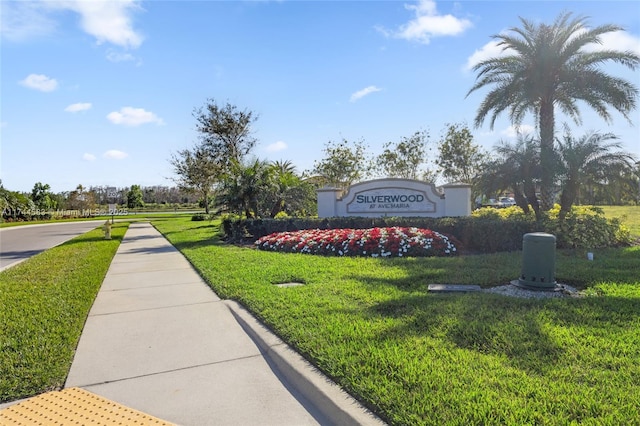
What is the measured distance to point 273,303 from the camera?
5.83 m

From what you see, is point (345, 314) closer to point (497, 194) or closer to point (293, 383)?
point (293, 383)

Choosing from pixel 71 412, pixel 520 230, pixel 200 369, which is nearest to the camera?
pixel 71 412

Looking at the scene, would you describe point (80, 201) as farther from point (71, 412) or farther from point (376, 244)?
point (71, 412)

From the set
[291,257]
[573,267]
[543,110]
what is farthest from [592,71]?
[291,257]

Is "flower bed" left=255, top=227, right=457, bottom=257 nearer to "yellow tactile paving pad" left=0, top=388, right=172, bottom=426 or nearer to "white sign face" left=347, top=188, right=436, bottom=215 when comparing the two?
"white sign face" left=347, top=188, right=436, bottom=215

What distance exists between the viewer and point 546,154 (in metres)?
12.0

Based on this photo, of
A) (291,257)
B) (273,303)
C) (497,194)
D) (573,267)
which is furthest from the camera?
(497,194)

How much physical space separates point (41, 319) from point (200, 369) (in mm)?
2902

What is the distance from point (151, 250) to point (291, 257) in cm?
563

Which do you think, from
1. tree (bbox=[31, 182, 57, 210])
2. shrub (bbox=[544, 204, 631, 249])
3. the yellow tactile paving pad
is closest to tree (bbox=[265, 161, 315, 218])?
shrub (bbox=[544, 204, 631, 249])

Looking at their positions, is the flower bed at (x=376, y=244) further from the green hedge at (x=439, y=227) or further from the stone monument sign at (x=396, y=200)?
the stone monument sign at (x=396, y=200)

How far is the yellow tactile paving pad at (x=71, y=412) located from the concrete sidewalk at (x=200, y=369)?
A: 0.10 meters

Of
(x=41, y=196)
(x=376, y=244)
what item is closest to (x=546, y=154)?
(x=376, y=244)

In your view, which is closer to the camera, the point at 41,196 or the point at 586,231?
the point at 586,231
